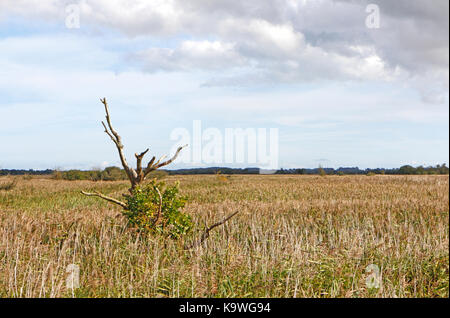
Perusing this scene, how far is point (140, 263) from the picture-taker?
6.54 m

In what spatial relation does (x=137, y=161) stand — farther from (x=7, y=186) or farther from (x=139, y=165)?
(x=7, y=186)

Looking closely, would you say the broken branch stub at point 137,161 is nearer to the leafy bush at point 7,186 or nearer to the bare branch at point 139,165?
the bare branch at point 139,165

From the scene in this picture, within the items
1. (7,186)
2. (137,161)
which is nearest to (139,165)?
(137,161)

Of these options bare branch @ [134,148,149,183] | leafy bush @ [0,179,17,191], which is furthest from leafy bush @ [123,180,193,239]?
leafy bush @ [0,179,17,191]

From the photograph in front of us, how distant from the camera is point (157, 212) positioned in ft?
26.9

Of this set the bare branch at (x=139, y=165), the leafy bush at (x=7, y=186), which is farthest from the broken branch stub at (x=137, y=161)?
the leafy bush at (x=7, y=186)

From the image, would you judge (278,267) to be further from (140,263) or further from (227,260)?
(140,263)

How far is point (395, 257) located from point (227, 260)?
3.10 meters

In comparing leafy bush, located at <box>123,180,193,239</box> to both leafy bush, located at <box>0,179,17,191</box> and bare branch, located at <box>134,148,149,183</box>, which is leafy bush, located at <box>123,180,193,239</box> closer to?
bare branch, located at <box>134,148,149,183</box>

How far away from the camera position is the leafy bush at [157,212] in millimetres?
8039

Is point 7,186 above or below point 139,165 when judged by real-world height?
below

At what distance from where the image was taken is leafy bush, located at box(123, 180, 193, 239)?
316 inches
